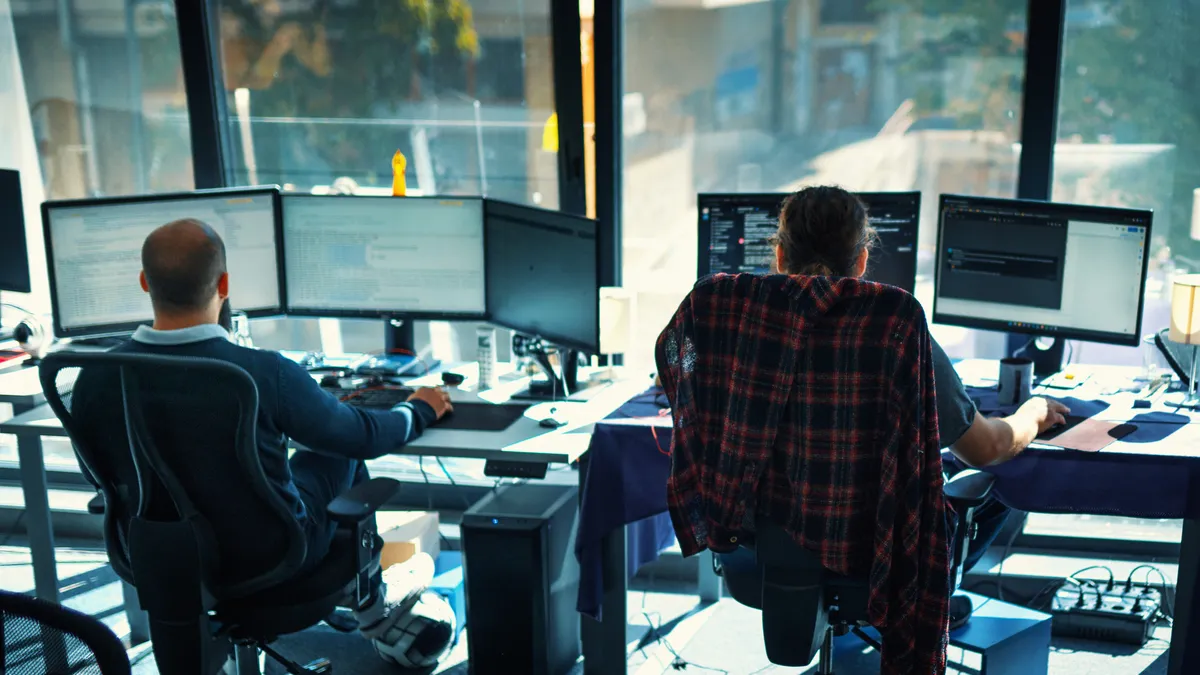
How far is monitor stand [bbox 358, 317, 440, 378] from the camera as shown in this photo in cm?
339

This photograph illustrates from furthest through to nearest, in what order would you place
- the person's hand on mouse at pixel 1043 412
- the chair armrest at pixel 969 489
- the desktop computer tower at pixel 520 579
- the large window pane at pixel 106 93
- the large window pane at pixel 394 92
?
the large window pane at pixel 106 93 < the large window pane at pixel 394 92 < the desktop computer tower at pixel 520 579 < the person's hand on mouse at pixel 1043 412 < the chair armrest at pixel 969 489

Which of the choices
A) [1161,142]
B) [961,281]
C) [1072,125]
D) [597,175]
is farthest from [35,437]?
[1161,142]

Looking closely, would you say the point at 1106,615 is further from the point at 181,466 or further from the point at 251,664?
the point at 181,466

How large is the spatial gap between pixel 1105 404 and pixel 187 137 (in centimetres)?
311

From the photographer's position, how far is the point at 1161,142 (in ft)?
11.0

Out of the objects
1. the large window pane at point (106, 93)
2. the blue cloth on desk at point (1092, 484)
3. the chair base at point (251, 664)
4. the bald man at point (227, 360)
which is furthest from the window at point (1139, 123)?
the large window pane at point (106, 93)

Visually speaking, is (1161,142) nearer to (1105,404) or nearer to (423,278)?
(1105,404)

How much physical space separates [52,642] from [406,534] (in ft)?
7.19

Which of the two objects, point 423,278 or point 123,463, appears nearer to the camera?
point 123,463

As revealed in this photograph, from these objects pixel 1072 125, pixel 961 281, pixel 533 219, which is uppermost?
pixel 1072 125

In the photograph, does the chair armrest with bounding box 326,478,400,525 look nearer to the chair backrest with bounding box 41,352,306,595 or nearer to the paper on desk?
the chair backrest with bounding box 41,352,306,595

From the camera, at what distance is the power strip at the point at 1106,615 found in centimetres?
321

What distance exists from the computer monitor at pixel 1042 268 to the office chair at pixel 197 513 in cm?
172

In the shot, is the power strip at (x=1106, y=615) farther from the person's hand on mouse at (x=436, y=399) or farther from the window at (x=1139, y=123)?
the person's hand on mouse at (x=436, y=399)
